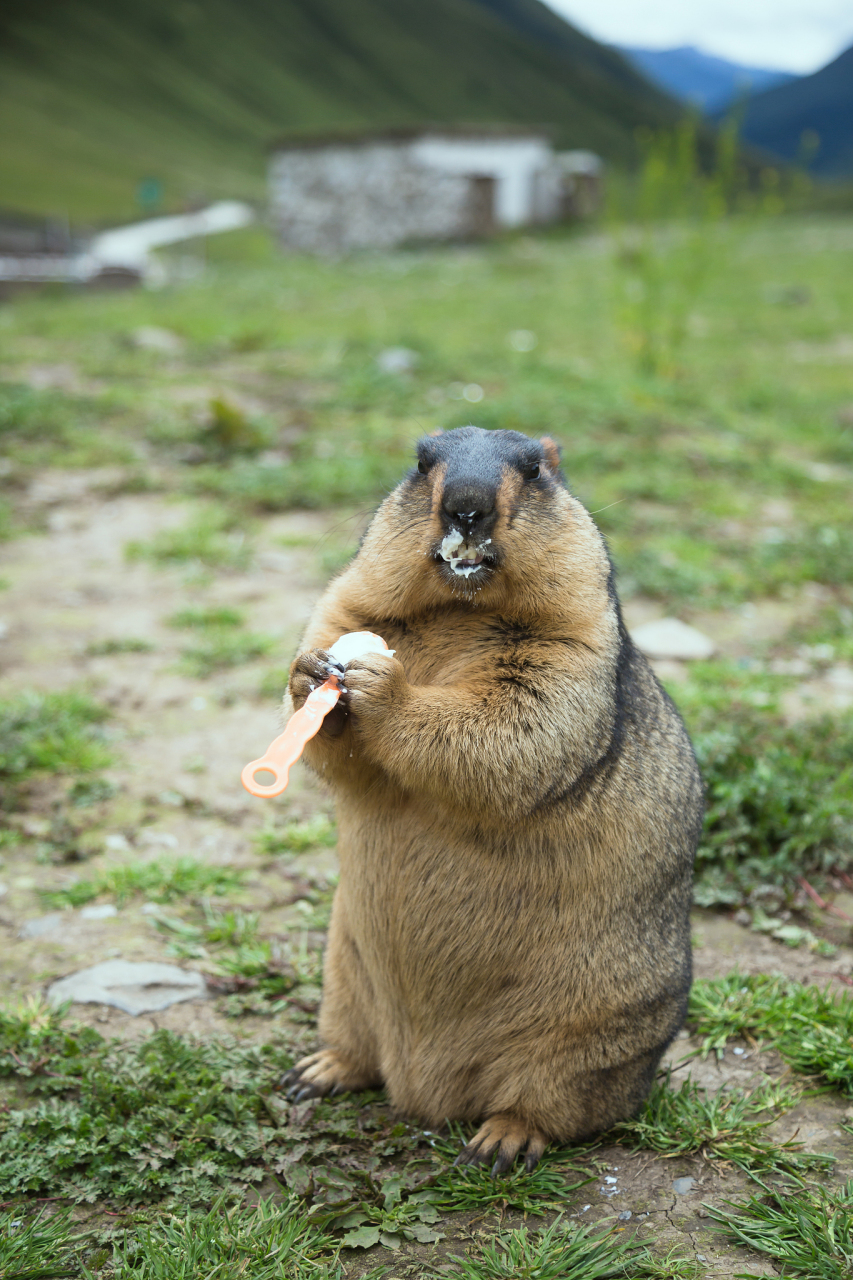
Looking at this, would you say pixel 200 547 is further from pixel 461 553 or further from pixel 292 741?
pixel 292 741

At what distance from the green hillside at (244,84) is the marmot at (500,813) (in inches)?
1323

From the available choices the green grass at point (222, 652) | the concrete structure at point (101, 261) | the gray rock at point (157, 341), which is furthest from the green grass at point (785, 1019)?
the concrete structure at point (101, 261)

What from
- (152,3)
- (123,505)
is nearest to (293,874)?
(123,505)

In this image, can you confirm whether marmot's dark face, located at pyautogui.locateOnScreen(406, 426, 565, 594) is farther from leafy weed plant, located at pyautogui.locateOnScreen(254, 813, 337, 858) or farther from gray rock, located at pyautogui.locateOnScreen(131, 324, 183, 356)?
gray rock, located at pyautogui.locateOnScreen(131, 324, 183, 356)

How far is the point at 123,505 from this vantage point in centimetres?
725

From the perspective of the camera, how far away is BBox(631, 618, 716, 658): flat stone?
219 inches

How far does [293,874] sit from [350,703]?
5.45 ft

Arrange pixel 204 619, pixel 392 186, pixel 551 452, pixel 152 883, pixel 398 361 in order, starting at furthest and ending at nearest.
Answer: pixel 392 186 < pixel 398 361 < pixel 204 619 < pixel 152 883 < pixel 551 452

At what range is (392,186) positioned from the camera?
26.4 m

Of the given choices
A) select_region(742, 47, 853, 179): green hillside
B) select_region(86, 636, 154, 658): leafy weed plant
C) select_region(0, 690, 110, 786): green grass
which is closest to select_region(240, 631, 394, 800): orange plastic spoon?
select_region(0, 690, 110, 786): green grass

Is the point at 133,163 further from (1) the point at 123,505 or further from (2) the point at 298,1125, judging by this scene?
(2) the point at 298,1125

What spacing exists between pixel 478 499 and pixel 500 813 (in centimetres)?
75

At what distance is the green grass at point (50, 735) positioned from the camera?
4.42 metres

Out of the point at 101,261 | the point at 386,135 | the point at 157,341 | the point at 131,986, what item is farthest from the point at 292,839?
the point at 386,135
